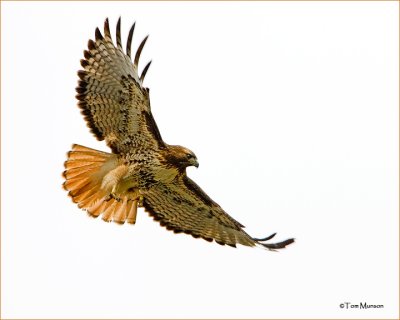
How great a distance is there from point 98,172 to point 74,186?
0.34 metres

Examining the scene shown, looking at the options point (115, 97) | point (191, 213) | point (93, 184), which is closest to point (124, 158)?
point (93, 184)

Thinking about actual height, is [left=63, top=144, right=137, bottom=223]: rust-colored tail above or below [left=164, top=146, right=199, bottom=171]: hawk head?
below

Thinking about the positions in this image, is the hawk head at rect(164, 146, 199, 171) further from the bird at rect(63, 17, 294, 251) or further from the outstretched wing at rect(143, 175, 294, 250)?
the outstretched wing at rect(143, 175, 294, 250)

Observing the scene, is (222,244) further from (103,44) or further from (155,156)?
(103,44)

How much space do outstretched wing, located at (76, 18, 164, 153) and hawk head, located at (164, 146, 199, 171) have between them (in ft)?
0.45

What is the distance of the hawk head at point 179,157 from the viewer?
1184 cm

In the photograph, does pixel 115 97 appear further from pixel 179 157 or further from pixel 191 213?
pixel 191 213

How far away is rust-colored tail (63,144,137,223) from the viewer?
39.0 feet

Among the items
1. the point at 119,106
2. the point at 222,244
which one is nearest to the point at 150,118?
the point at 119,106

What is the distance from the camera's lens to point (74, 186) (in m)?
12.0

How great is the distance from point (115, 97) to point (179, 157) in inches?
39.6

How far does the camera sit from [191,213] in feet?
41.8

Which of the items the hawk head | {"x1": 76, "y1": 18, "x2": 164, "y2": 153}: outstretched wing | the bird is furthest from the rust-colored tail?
the hawk head

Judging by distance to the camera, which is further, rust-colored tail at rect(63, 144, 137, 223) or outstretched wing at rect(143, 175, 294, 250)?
outstretched wing at rect(143, 175, 294, 250)
